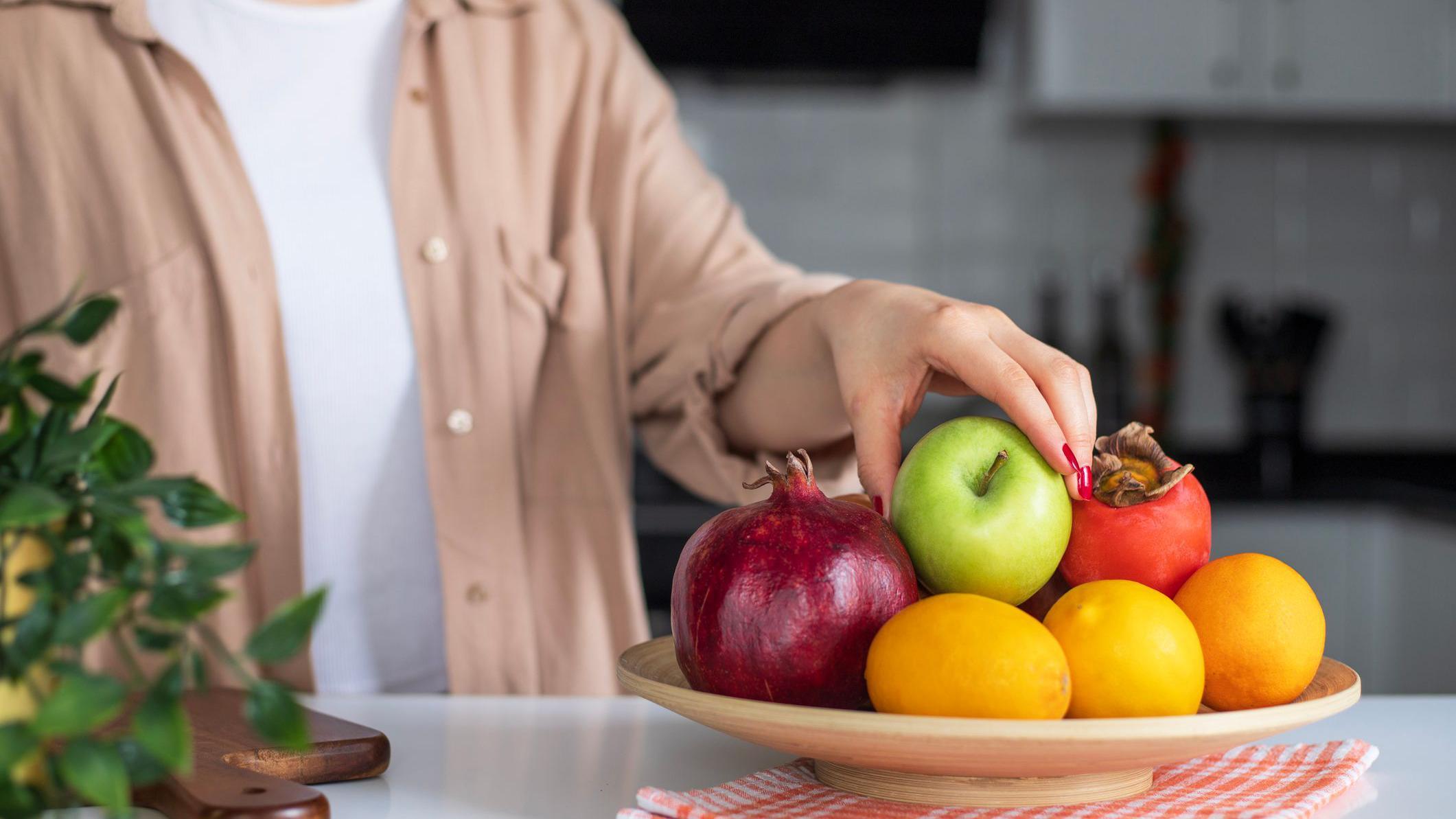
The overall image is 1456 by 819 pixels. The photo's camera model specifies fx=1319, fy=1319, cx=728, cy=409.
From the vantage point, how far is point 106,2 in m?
1.05

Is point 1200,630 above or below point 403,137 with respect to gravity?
below

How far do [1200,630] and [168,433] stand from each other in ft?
2.69

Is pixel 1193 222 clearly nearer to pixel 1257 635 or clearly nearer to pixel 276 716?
pixel 1257 635

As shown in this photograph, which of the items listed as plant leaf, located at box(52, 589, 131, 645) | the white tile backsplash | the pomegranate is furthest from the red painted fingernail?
the white tile backsplash

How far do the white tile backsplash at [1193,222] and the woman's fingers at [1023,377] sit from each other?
235 centimetres

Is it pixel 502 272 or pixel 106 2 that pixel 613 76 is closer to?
pixel 502 272

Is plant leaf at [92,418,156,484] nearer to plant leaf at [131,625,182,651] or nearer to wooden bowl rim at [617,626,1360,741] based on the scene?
plant leaf at [131,625,182,651]

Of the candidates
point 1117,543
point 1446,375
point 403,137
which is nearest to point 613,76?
point 403,137

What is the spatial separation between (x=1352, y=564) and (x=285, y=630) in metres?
2.49

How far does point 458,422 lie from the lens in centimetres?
111

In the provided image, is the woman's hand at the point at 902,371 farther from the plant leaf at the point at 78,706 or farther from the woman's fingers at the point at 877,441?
the plant leaf at the point at 78,706

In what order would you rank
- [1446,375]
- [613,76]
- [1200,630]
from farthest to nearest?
[1446,375] < [613,76] < [1200,630]

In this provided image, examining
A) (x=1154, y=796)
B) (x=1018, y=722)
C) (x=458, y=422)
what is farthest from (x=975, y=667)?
(x=458, y=422)

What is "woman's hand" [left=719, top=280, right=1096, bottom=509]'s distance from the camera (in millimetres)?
658
